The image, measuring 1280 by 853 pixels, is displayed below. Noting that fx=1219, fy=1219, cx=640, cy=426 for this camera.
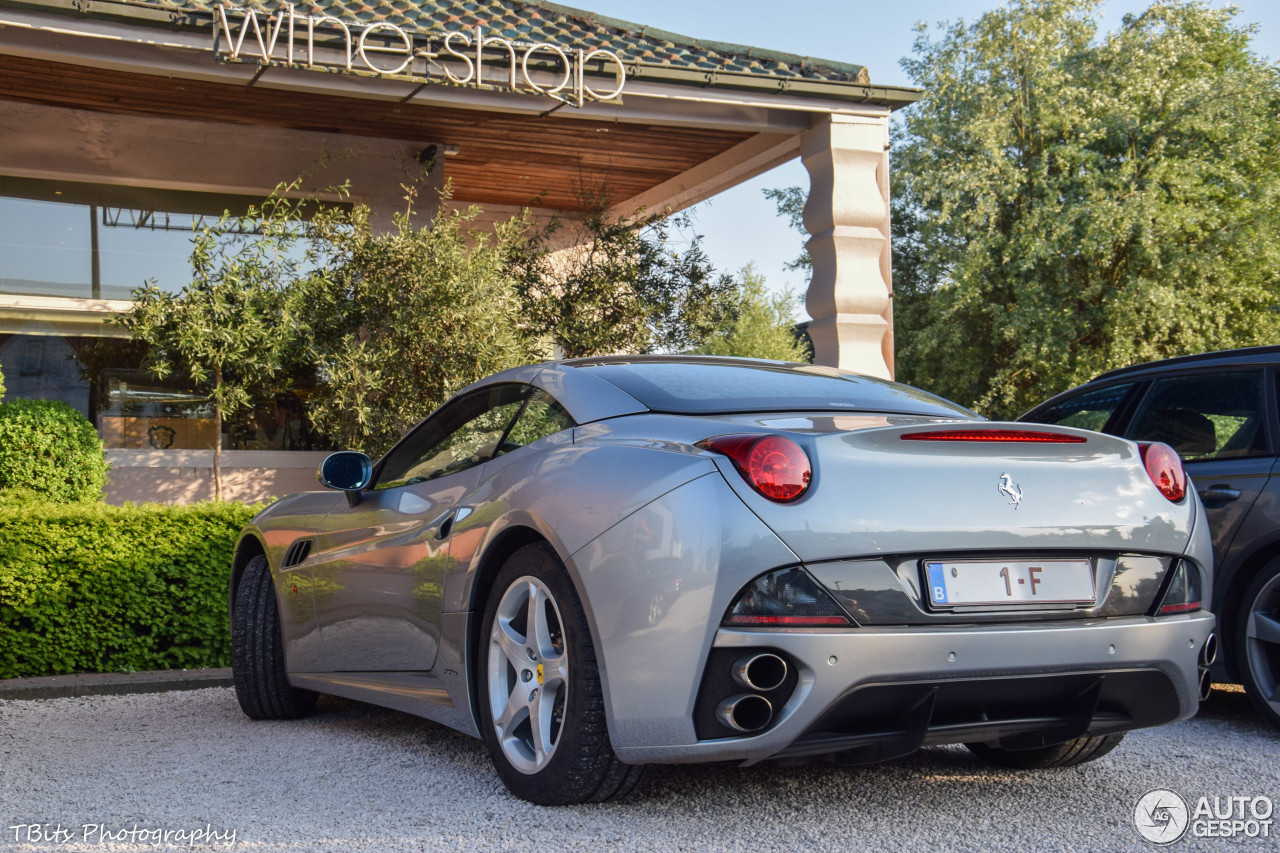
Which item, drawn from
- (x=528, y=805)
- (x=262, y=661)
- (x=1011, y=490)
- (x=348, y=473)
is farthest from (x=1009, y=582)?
(x=262, y=661)

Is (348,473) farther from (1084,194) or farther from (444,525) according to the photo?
(1084,194)

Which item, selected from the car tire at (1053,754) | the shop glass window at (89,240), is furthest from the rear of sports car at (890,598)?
the shop glass window at (89,240)

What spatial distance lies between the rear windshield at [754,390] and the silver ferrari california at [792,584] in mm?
17

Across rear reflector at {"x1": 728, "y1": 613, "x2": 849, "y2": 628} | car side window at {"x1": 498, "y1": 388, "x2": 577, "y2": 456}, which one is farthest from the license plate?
car side window at {"x1": 498, "y1": 388, "x2": 577, "y2": 456}

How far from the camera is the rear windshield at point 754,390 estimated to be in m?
3.63

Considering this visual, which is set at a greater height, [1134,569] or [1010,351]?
[1010,351]

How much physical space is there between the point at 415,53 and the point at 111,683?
5232 millimetres

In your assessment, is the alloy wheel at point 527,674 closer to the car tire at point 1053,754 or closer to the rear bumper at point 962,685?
the rear bumper at point 962,685

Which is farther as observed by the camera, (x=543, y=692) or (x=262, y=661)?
(x=262, y=661)

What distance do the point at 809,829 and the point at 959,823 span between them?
424 mm

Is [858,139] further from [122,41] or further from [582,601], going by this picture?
[582,601]

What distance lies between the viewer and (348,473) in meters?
4.73

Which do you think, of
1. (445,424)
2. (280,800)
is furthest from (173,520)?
(280,800)

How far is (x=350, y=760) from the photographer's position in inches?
172
